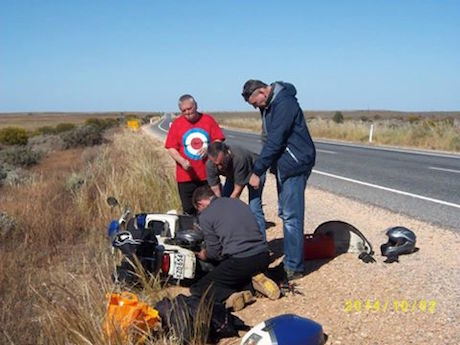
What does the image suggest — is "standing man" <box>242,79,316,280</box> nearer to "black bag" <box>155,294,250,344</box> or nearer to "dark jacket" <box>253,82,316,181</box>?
"dark jacket" <box>253,82,316,181</box>

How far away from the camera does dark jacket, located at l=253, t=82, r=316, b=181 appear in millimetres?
4258

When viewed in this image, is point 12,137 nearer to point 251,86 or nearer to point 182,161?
point 182,161

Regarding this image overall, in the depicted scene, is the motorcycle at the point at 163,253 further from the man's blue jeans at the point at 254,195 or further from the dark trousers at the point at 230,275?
the man's blue jeans at the point at 254,195

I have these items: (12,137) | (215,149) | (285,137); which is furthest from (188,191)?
(12,137)

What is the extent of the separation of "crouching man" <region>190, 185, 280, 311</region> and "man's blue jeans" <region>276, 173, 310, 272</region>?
395 mm

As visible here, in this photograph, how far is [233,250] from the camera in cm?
430

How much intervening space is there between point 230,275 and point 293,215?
0.83 meters

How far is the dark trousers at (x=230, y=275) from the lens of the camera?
14.0ft

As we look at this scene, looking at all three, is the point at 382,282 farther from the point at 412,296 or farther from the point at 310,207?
the point at 310,207

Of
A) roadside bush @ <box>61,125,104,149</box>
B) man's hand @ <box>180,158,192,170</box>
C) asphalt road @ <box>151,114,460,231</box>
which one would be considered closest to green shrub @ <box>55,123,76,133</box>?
roadside bush @ <box>61,125,104,149</box>

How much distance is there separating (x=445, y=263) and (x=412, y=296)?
1114mm

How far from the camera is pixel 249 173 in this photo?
507 cm

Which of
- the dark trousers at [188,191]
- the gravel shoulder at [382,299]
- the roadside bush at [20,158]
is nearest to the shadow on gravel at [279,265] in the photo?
the gravel shoulder at [382,299]

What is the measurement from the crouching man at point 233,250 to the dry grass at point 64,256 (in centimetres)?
56
